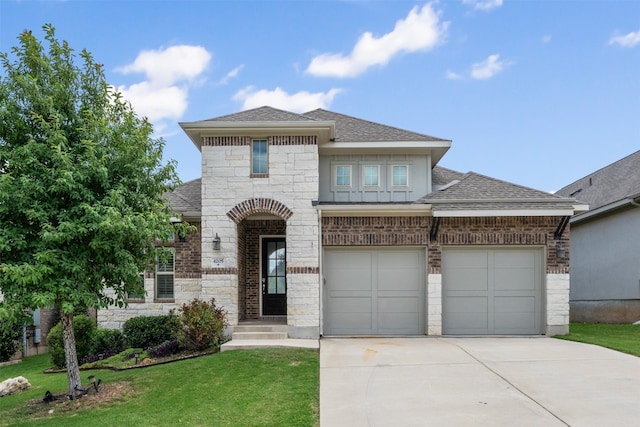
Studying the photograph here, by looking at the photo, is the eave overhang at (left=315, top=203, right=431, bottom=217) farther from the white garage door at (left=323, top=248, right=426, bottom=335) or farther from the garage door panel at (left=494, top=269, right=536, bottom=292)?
the garage door panel at (left=494, top=269, right=536, bottom=292)

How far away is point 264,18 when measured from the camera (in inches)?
506

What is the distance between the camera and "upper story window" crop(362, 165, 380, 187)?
13.4 meters

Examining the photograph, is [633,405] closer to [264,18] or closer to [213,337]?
[213,337]

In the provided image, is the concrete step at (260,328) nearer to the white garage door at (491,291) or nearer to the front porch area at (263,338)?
the front porch area at (263,338)

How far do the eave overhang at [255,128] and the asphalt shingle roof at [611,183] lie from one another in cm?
1011

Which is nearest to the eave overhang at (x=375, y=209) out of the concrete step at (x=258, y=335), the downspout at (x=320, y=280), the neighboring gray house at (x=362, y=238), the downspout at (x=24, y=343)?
the neighboring gray house at (x=362, y=238)

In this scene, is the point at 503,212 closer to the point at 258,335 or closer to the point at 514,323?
the point at 514,323

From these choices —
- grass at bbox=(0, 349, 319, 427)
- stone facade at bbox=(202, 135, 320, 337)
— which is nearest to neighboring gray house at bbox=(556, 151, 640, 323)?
stone facade at bbox=(202, 135, 320, 337)

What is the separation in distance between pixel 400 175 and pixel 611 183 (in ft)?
32.0

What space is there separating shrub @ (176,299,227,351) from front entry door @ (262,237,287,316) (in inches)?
104

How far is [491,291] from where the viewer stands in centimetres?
1251

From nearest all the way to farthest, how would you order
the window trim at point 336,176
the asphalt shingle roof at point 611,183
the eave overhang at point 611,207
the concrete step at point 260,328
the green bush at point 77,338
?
the green bush at point 77,338, the concrete step at point 260,328, the window trim at point 336,176, the eave overhang at point 611,207, the asphalt shingle roof at point 611,183

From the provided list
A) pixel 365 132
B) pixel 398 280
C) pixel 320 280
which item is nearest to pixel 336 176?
pixel 365 132

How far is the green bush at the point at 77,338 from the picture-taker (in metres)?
11.5
